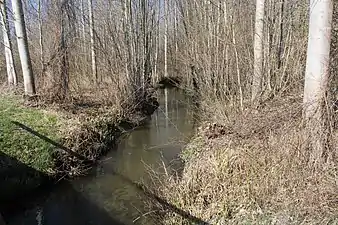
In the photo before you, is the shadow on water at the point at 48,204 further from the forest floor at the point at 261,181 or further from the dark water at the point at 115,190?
the forest floor at the point at 261,181

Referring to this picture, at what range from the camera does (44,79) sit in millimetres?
10062

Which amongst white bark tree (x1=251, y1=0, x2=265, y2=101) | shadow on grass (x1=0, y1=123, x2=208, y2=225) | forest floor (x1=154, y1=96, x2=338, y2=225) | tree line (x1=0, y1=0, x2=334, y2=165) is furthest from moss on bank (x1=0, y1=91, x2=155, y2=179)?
white bark tree (x1=251, y1=0, x2=265, y2=101)

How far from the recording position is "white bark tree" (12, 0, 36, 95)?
912cm

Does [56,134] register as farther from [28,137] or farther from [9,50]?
[9,50]

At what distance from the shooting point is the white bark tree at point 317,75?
13.9ft

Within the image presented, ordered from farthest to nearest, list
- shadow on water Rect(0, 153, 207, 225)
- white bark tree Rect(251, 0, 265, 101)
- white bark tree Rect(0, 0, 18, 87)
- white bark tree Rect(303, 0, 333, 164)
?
white bark tree Rect(0, 0, 18, 87) < white bark tree Rect(251, 0, 265, 101) < shadow on water Rect(0, 153, 207, 225) < white bark tree Rect(303, 0, 333, 164)

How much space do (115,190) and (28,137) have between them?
2.32 meters

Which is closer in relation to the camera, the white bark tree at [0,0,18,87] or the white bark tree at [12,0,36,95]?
the white bark tree at [12,0,36,95]

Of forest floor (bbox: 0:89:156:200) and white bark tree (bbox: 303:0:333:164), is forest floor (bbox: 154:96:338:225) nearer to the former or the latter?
white bark tree (bbox: 303:0:333:164)

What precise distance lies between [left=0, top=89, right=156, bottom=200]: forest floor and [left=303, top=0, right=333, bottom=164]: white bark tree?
5237 millimetres

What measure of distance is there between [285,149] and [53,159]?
5007 mm

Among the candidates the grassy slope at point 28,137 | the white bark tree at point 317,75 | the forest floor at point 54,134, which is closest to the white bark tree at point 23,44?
the forest floor at point 54,134

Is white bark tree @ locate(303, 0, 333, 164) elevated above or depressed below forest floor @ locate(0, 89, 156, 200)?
above

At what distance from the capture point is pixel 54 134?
26.0 ft
